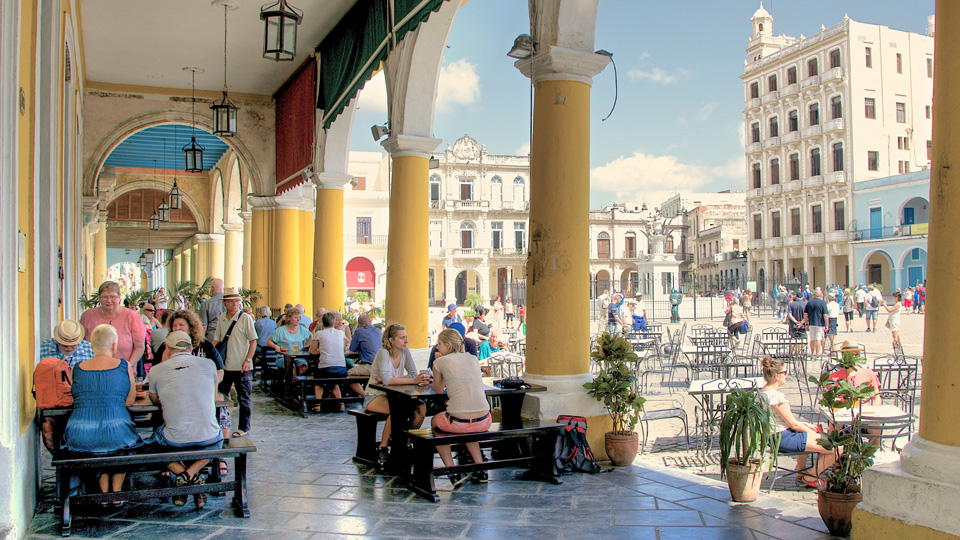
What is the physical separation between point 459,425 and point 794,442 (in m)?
2.38

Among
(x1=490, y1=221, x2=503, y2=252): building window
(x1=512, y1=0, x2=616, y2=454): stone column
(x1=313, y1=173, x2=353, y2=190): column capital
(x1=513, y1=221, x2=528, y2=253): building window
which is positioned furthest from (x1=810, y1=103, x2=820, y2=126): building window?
(x1=512, y1=0, x2=616, y2=454): stone column

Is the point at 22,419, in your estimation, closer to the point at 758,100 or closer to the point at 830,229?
the point at 830,229

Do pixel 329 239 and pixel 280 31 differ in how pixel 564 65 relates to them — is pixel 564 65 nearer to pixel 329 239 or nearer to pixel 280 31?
pixel 280 31

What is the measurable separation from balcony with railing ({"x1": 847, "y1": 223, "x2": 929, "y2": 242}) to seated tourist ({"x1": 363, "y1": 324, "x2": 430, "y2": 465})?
117ft

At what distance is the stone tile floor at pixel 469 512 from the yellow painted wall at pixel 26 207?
79 cm

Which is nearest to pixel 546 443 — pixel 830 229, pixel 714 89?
pixel 830 229

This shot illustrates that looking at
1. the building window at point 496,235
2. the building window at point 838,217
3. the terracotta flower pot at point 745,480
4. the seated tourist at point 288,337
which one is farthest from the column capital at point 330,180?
the building window at point 496,235

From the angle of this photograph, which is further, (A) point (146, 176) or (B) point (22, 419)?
(A) point (146, 176)

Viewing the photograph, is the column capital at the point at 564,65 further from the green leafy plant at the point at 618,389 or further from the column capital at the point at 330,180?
the column capital at the point at 330,180

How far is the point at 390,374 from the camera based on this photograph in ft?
20.0

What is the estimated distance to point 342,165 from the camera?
451 inches

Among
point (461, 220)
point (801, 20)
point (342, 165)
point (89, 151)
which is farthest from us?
point (801, 20)

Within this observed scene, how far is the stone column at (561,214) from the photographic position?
5.59 meters

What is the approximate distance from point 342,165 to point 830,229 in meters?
36.2
